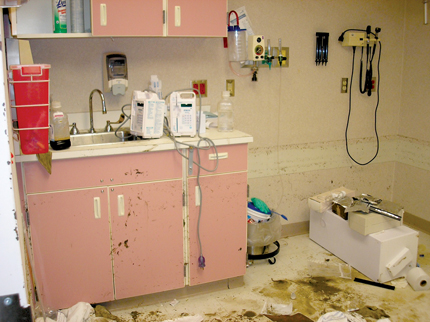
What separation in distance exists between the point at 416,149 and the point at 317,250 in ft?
4.16

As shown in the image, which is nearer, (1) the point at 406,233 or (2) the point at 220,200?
(2) the point at 220,200

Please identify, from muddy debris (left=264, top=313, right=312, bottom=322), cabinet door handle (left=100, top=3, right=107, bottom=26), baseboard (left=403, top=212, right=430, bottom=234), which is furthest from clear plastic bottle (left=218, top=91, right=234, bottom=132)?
baseboard (left=403, top=212, right=430, bottom=234)

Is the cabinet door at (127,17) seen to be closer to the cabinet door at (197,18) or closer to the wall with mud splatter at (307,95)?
the cabinet door at (197,18)

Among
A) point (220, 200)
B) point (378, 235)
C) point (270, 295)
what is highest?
point (220, 200)

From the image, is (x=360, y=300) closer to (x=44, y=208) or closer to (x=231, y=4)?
(x=44, y=208)

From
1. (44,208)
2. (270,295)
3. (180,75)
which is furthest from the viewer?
Answer: (180,75)

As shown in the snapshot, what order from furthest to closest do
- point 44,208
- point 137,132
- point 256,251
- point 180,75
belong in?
1. point 256,251
2. point 180,75
3. point 137,132
4. point 44,208

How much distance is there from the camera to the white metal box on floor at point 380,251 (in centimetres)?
277

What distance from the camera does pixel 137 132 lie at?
2.45m

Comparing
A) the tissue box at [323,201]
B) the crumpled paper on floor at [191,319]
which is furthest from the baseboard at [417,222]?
the crumpled paper on floor at [191,319]

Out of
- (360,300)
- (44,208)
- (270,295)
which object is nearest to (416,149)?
(360,300)

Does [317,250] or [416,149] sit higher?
[416,149]

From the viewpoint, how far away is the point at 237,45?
295 centimetres

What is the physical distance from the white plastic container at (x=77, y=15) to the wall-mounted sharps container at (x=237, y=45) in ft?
3.29
